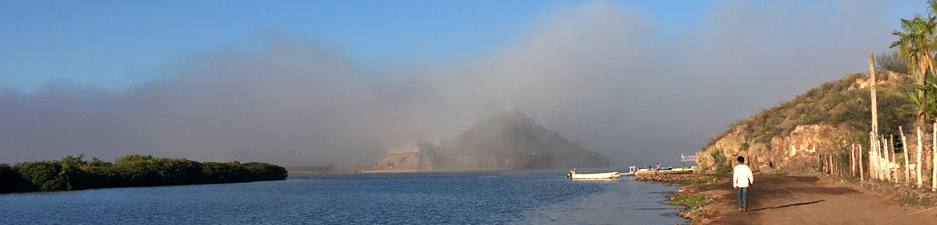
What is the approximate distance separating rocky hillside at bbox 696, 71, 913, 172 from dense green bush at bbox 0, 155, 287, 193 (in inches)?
3235

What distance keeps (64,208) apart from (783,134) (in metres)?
58.2

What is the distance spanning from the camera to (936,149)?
67.6ft

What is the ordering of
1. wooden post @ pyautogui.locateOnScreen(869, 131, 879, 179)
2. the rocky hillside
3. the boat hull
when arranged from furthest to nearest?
the boat hull, the rocky hillside, wooden post @ pyautogui.locateOnScreen(869, 131, 879, 179)

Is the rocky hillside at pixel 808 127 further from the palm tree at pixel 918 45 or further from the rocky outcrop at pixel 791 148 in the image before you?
the palm tree at pixel 918 45

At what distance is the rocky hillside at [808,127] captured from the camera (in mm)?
51906

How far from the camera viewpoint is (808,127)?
5769 cm

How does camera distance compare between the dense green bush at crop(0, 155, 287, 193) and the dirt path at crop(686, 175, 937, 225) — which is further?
the dense green bush at crop(0, 155, 287, 193)

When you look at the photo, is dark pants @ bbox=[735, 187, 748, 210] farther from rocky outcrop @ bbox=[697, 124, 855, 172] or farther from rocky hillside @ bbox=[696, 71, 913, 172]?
rocky outcrop @ bbox=[697, 124, 855, 172]

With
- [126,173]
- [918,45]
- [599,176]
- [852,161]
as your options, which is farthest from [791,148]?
[126,173]

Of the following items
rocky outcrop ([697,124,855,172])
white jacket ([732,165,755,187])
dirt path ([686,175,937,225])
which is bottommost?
dirt path ([686,175,937,225])

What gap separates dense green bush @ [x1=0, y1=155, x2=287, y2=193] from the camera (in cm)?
9231

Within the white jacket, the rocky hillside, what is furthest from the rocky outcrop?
the white jacket

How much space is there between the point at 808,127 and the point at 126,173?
9896cm

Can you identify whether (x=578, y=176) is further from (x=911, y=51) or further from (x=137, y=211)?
(x=911, y=51)
